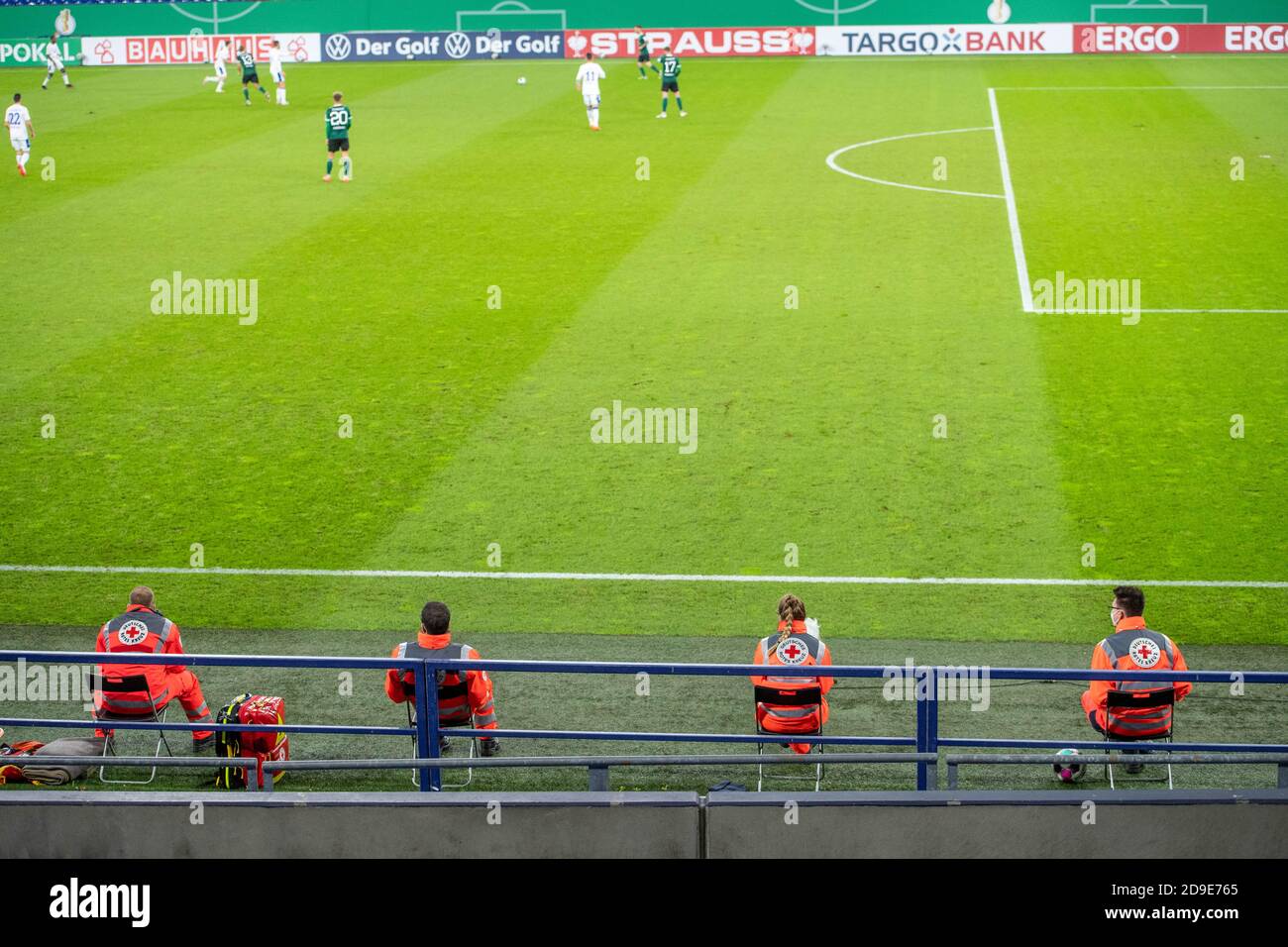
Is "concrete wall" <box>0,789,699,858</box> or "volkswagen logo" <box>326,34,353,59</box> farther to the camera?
"volkswagen logo" <box>326,34,353,59</box>

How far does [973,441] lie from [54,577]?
10.1 meters

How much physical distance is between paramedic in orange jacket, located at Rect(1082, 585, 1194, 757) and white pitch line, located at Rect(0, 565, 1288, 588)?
3702 mm

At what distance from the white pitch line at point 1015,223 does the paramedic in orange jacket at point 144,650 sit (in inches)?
601

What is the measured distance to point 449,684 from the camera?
1026 centimetres

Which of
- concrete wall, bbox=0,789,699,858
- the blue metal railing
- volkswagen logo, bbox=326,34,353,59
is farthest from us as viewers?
volkswagen logo, bbox=326,34,353,59

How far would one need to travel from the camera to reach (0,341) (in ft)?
70.6

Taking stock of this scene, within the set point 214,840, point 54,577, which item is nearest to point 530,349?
point 54,577

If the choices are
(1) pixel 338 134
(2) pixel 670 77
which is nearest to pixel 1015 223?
(1) pixel 338 134

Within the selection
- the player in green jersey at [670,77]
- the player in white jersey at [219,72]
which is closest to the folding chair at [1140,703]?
the player in green jersey at [670,77]

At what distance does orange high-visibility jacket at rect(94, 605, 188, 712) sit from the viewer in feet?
34.3

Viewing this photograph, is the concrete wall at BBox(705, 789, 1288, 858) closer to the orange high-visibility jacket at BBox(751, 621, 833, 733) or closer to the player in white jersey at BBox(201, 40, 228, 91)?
the orange high-visibility jacket at BBox(751, 621, 833, 733)

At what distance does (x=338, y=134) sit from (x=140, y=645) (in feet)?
73.7

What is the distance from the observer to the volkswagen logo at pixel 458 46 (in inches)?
2143

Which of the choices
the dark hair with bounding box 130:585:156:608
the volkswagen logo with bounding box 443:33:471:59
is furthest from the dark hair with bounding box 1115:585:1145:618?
the volkswagen logo with bounding box 443:33:471:59
